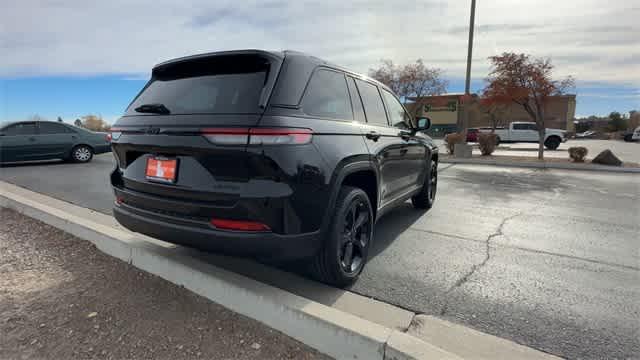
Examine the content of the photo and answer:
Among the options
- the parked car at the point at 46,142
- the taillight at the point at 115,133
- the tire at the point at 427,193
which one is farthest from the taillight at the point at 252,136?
the parked car at the point at 46,142

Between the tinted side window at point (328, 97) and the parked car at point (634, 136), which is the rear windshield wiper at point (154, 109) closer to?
the tinted side window at point (328, 97)

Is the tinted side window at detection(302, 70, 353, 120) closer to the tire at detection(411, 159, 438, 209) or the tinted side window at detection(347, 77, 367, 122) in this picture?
the tinted side window at detection(347, 77, 367, 122)

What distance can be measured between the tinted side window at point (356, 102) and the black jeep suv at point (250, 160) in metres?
0.05

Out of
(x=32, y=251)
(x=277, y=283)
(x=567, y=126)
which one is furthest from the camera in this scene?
(x=567, y=126)

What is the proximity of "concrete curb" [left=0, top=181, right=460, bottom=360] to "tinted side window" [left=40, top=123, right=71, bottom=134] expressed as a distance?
10213mm

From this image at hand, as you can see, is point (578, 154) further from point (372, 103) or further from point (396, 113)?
point (372, 103)

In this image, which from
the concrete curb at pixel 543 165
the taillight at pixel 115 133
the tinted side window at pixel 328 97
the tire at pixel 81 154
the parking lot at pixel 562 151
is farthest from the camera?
the parking lot at pixel 562 151

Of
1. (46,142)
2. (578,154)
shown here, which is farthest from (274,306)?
(578,154)

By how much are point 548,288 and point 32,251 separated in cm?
493

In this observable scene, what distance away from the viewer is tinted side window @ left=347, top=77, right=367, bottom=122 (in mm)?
3252

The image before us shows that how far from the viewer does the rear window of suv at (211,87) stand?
2396 millimetres

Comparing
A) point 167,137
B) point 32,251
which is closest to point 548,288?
point 167,137

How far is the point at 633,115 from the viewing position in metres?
52.3

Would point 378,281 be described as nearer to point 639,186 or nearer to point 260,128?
point 260,128
